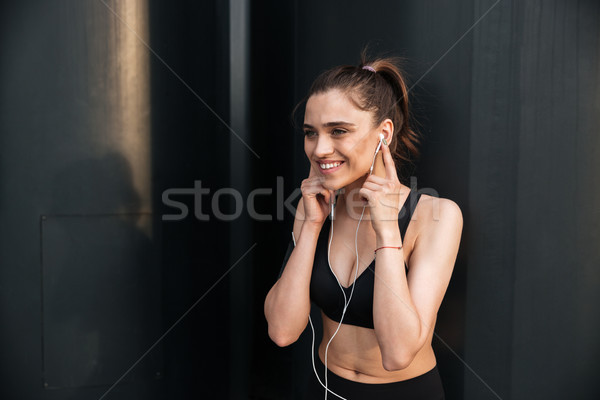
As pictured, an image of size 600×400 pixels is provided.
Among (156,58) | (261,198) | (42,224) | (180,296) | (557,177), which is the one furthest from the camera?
(261,198)

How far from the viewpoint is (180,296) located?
2447 millimetres

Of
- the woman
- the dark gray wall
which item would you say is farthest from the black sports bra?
the dark gray wall

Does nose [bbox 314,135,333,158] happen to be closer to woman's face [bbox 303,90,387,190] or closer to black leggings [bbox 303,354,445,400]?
woman's face [bbox 303,90,387,190]

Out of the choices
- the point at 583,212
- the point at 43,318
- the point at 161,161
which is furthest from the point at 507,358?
the point at 43,318

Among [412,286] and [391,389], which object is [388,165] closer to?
[412,286]

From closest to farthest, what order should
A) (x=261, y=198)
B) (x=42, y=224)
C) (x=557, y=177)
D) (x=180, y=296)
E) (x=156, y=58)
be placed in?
(x=557, y=177), (x=42, y=224), (x=156, y=58), (x=180, y=296), (x=261, y=198)

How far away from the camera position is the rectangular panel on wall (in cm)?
217

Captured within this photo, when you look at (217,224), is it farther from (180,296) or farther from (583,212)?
(583,212)

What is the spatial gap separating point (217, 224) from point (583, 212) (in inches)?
64.4

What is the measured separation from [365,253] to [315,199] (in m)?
0.23

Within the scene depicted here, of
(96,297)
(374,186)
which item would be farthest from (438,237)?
(96,297)

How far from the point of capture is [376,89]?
156cm

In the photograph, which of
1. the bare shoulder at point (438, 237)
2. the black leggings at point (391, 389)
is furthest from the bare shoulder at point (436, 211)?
the black leggings at point (391, 389)

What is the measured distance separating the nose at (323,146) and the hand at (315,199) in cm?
9
